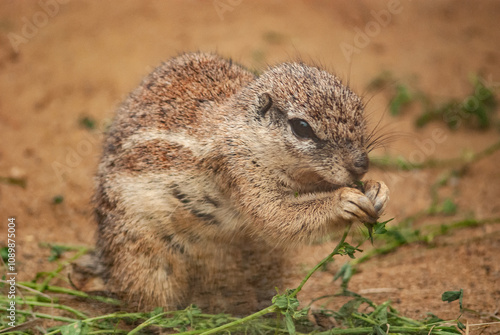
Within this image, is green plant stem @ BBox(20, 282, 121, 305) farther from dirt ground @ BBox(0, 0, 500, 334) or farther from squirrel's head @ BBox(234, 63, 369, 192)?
squirrel's head @ BBox(234, 63, 369, 192)

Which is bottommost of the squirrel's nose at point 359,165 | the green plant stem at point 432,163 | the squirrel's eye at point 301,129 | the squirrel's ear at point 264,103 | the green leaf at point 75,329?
the green leaf at point 75,329

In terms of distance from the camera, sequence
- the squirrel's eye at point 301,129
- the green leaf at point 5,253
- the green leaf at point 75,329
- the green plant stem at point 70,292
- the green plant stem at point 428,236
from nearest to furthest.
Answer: the green leaf at point 75,329 < the squirrel's eye at point 301,129 < the green plant stem at point 70,292 < the green leaf at point 5,253 < the green plant stem at point 428,236

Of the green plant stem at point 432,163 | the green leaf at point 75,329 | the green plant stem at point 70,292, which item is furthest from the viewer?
the green plant stem at point 432,163

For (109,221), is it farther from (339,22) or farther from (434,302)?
(339,22)

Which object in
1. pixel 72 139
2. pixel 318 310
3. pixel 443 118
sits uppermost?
pixel 443 118

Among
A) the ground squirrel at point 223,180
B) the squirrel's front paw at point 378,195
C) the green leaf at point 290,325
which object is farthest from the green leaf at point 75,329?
the squirrel's front paw at point 378,195

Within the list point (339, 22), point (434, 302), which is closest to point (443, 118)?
point (339, 22)

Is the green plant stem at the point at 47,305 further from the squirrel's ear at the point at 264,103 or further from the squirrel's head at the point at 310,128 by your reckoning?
the squirrel's ear at the point at 264,103
